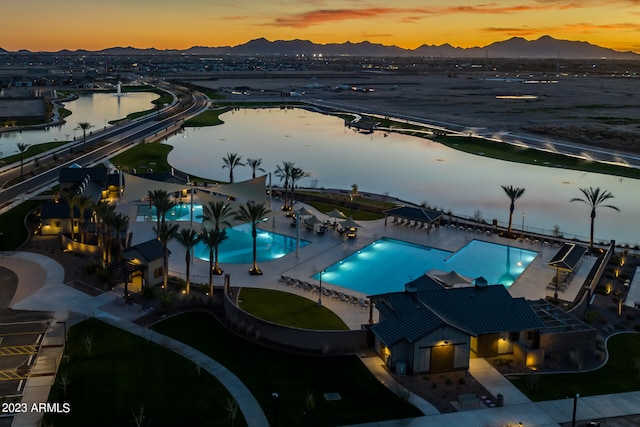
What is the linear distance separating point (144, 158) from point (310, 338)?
6326cm

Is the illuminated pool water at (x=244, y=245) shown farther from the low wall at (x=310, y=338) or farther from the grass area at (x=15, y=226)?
the low wall at (x=310, y=338)

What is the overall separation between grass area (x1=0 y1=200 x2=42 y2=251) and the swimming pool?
25491 mm

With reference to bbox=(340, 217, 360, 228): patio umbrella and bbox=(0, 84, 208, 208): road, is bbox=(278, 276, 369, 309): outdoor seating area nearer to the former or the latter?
bbox=(340, 217, 360, 228): patio umbrella

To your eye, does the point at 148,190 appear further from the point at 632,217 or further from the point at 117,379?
the point at 632,217

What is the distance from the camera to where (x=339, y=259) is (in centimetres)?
4609

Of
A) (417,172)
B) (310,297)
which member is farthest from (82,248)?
(417,172)

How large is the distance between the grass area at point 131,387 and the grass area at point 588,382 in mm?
14257

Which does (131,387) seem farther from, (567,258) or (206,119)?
(206,119)

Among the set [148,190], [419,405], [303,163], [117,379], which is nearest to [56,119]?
[303,163]

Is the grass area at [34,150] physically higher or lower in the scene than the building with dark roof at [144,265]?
higher

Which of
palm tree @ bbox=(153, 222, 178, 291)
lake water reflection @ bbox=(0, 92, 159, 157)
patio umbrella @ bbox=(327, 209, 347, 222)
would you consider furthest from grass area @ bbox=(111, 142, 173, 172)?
palm tree @ bbox=(153, 222, 178, 291)

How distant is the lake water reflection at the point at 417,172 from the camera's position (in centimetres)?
6244

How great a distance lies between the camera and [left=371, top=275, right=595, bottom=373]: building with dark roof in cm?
2955

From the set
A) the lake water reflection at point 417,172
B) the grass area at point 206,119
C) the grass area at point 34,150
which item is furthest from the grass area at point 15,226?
the grass area at point 206,119
